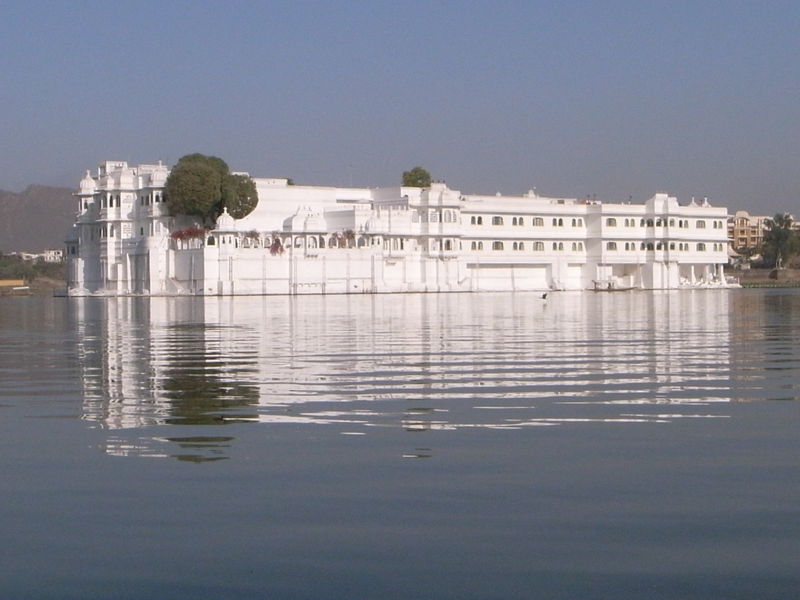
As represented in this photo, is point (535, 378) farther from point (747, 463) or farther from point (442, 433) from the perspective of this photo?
point (747, 463)

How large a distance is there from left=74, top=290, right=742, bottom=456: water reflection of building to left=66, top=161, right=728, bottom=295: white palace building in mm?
48472

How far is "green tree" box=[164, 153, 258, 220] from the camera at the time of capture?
8069 cm

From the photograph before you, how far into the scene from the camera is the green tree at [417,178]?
104062 mm

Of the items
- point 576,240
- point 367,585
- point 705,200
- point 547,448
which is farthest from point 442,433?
point 705,200

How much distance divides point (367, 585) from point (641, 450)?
4022mm

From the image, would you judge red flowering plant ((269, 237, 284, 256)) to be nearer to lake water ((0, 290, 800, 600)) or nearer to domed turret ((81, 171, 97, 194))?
domed turret ((81, 171, 97, 194))

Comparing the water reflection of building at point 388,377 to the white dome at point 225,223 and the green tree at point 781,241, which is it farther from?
the green tree at point 781,241

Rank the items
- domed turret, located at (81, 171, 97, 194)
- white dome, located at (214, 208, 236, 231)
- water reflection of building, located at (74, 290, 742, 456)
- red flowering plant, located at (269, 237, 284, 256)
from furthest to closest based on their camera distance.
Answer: domed turret, located at (81, 171, 97, 194) → red flowering plant, located at (269, 237, 284, 256) → white dome, located at (214, 208, 236, 231) → water reflection of building, located at (74, 290, 742, 456)

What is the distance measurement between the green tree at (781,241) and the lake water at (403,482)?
114 meters

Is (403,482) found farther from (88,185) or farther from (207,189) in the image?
(88,185)

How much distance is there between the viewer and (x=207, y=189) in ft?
266

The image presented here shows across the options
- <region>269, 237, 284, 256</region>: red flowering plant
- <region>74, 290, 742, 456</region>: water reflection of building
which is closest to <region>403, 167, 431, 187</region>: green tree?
<region>269, 237, 284, 256</region>: red flowering plant

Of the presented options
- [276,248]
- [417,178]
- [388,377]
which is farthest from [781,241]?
[388,377]

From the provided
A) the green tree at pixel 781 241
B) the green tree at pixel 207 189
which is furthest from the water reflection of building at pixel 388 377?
the green tree at pixel 781 241
